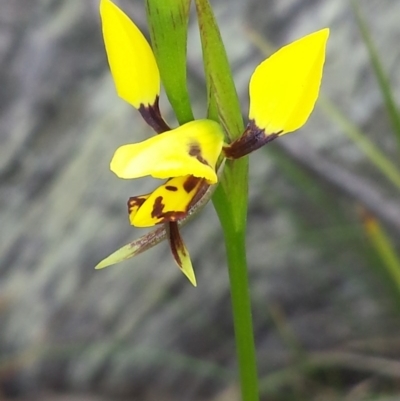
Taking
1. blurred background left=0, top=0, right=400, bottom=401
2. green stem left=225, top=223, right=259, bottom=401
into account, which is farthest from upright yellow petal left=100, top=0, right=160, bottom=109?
blurred background left=0, top=0, right=400, bottom=401

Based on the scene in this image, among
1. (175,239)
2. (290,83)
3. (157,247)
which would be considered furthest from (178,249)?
(157,247)


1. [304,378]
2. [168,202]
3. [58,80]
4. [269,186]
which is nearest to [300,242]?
[269,186]

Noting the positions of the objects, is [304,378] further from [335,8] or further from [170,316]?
[335,8]

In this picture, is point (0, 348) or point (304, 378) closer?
point (304, 378)

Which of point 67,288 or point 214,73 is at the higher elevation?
point 67,288

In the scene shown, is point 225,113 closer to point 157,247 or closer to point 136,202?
point 136,202

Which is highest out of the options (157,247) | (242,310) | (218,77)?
(157,247)

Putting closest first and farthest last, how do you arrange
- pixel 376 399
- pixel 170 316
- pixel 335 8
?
pixel 376 399 → pixel 335 8 → pixel 170 316
